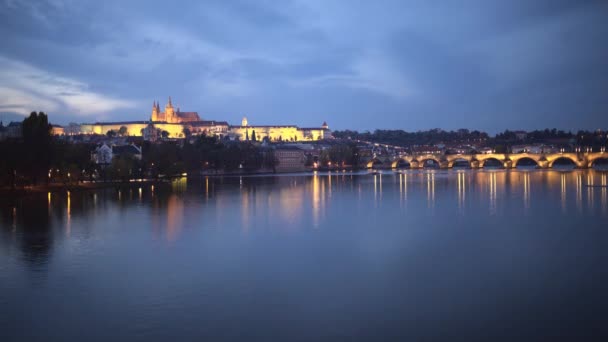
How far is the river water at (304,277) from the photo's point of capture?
799 cm

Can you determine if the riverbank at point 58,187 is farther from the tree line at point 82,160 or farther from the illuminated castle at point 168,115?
the illuminated castle at point 168,115

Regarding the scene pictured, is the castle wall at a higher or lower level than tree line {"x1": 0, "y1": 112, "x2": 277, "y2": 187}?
higher

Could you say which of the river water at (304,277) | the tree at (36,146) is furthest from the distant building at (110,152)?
the river water at (304,277)

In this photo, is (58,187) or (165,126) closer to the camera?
(58,187)

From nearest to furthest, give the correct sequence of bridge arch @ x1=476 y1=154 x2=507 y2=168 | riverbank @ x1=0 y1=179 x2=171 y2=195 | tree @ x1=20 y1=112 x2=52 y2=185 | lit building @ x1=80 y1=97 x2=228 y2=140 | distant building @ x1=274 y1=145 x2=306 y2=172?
tree @ x1=20 y1=112 x2=52 y2=185 → riverbank @ x1=0 y1=179 x2=171 y2=195 → bridge arch @ x1=476 y1=154 x2=507 y2=168 → distant building @ x1=274 y1=145 x2=306 y2=172 → lit building @ x1=80 y1=97 x2=228 y2=140

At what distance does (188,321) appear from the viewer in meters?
8.21

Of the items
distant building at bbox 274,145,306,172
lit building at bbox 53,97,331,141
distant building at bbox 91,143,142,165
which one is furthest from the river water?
lit building at bbox 53,97,331,141

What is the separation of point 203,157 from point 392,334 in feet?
193

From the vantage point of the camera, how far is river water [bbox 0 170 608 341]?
7.99 m

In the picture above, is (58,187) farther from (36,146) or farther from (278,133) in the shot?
(278,133)

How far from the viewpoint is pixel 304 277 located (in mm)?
10852

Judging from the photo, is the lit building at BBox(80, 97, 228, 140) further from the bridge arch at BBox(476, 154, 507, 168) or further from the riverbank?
the riverbank

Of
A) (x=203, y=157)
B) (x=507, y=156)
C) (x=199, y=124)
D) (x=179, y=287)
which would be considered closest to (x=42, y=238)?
(x=179, y=287)

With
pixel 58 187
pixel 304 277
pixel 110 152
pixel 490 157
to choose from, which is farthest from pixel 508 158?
pixel 304 277
